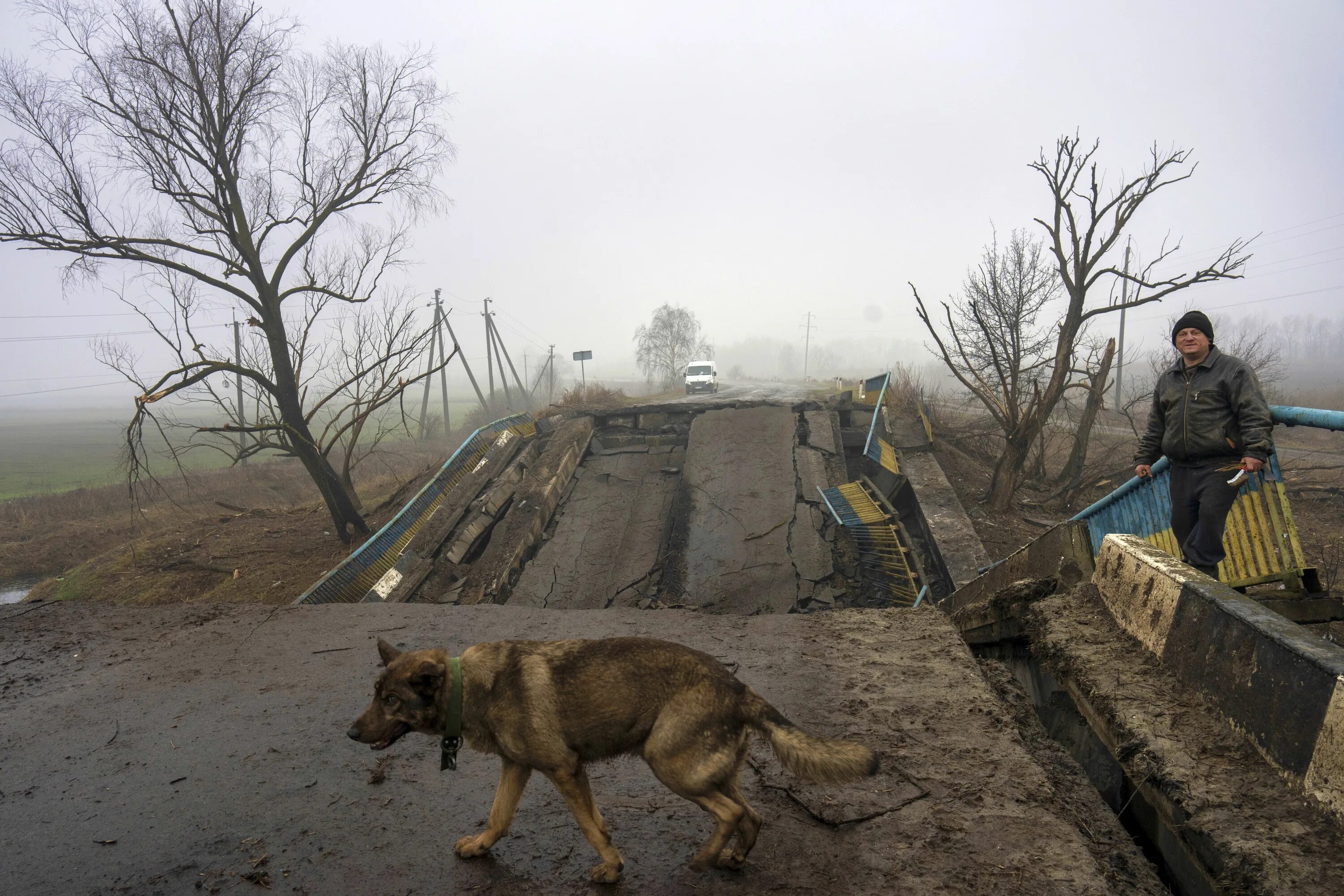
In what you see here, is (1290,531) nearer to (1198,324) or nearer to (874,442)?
(1198,324)

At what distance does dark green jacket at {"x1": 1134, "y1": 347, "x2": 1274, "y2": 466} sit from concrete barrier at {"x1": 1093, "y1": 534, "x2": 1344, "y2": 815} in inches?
33.7

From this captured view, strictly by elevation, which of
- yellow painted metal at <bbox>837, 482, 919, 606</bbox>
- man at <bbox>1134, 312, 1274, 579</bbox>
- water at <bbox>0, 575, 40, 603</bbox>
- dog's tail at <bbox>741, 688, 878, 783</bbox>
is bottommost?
water at <bbox>0, 575, 40, 603</bbox>

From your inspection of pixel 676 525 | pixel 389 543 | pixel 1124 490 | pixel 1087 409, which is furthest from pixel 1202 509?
pixel 389 543

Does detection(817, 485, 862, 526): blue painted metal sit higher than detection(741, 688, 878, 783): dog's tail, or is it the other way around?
detection(741, 688, 878, 783): dog's tail

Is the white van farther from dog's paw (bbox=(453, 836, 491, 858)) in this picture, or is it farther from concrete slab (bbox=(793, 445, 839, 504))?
dog's paw (bbox=(453, 836, 491, 858))

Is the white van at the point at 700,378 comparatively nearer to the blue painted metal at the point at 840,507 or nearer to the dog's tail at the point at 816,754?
the blue painted metal at the point at 840,507

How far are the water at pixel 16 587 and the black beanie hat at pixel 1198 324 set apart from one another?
753 inches

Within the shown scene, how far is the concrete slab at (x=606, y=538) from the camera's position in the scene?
8984mm

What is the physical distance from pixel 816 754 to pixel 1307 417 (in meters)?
3.52

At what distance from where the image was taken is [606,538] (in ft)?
33.4

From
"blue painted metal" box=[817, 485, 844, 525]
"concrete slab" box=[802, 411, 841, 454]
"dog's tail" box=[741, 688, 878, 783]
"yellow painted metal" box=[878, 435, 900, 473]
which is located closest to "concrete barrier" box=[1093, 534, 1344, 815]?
"dog's tail" box=[741, 688, 878, 783]

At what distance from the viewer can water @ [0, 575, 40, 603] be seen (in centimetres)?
1434

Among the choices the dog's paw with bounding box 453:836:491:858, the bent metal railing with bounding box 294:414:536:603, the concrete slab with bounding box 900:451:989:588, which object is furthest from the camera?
the bent metal railing with bounding box 294:414:536:603

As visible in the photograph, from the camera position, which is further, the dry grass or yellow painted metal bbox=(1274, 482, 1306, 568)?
the dry grass
